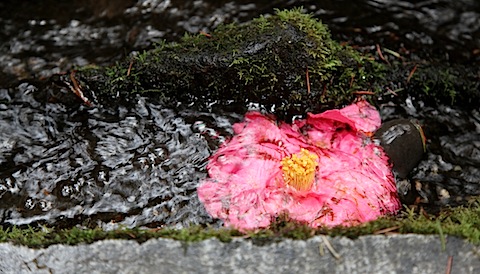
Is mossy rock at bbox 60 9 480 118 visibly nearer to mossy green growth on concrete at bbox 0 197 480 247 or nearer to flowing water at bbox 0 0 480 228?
flowing water at bbox 0 0 480 228

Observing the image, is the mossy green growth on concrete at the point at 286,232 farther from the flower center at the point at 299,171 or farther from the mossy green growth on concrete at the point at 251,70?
the mossy green growth on concrete at the point at 251,70

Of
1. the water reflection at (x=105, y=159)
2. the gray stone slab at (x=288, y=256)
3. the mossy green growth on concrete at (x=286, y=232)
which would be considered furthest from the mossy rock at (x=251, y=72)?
the gray stone slab at (x=288, y=256)

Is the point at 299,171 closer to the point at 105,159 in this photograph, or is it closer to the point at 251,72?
the point at 251,72

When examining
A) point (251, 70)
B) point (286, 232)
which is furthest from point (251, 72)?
point (286, 232)

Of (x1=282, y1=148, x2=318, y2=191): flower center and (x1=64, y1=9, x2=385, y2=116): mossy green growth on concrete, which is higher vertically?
(x1=64, y1=9, x2=385, y2=116): mossy green growth on concrete

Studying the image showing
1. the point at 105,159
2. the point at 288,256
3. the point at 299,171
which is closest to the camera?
the point at 288,256

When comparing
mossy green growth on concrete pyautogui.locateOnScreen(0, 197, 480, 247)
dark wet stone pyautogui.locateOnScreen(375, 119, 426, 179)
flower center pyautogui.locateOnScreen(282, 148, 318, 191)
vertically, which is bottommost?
dark wet stone pyautogui.locateOnScreen(375, 119, 426, 179)

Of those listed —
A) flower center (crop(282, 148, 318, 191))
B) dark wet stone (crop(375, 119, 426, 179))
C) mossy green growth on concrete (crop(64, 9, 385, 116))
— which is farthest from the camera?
mossy green growth on concrete (crop(64, 9, 385, 116))

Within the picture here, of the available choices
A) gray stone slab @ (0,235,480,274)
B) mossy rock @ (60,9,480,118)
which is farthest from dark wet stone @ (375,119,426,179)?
gray stone slab @ (0,235,480,274)
